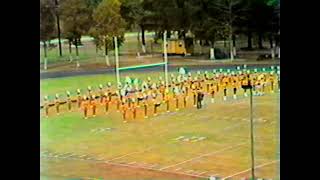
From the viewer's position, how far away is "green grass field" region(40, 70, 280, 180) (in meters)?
1.19

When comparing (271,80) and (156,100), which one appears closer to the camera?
(271,80)

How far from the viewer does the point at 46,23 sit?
1235 mm

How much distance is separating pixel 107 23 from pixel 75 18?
0.09 meters

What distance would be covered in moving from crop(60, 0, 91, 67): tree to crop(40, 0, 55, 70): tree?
0.05m

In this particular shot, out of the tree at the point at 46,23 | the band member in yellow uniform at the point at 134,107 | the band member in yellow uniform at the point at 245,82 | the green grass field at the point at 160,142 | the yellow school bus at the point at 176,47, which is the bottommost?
the green grass field at the point at 160,142

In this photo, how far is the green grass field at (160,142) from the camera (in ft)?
3.92

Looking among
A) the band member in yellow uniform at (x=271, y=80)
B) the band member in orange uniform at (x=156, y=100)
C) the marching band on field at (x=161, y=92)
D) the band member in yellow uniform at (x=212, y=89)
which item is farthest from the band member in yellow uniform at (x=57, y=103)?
the band member in yellow uniform at (x=271, y=80)

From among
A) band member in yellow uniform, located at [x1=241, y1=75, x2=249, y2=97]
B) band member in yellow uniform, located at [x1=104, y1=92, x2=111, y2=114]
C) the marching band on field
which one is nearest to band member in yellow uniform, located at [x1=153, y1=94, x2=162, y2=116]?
the marching band on field

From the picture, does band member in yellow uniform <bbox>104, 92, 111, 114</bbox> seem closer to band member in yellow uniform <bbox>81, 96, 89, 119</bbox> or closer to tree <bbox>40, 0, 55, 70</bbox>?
band member in yellow uniform <bbox>81, 96, 89, 119</bbox>

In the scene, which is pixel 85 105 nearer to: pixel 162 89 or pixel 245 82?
pixel 162 89

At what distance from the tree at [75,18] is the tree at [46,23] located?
0.17ft

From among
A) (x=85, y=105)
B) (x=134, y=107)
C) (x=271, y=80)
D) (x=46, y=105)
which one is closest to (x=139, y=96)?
(x=134, y=107)

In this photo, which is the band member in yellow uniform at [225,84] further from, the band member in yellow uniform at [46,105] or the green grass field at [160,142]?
the band member in yellow uniform at [46,105]
